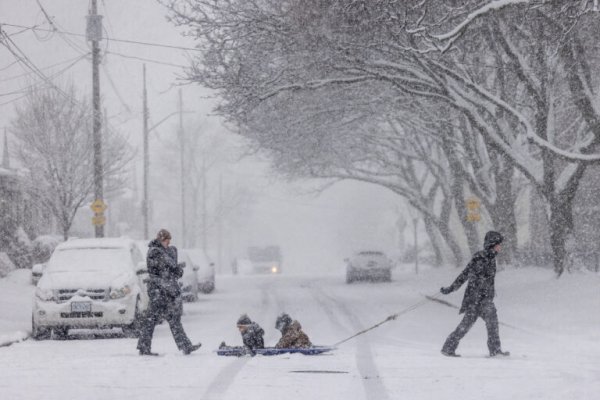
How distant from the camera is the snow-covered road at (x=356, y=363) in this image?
944 cm

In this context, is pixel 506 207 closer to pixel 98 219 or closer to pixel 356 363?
pixel 98 219

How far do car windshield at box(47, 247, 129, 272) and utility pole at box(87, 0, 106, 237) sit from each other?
9178mm

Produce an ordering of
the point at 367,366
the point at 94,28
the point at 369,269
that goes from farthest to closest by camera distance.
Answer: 1. the point at 369,269
2. the point at 94,28
3. the point at 367,366

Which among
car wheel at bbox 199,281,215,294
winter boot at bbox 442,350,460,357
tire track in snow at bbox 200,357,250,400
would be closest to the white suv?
tire track in snow at bbox 200,357,250,400

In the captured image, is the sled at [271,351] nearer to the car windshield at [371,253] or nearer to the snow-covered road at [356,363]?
the snow-covered road at [356,363]

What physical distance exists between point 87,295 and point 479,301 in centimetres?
717

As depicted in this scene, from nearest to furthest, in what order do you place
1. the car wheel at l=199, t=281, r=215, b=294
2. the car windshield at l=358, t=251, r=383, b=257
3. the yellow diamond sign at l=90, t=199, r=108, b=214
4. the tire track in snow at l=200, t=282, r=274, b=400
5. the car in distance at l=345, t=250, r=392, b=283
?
the tire track in snow at l=200, t=282, r=274, b=400 < the yellow diamond sign at l=90, t=199, r=108, b=214 < the car wheel at l=199, t=281, r=215, b=294 < the car in distance at l=345, t=250, r=392, b=283 < the car windshield at l=358, t=251, r=383, b=257

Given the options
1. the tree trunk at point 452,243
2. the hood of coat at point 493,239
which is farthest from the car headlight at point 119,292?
the tree trunk at point 452,243

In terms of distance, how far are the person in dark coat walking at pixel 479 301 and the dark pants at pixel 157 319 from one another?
3473 millimetres

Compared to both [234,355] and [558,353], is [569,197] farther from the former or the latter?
[234,355]

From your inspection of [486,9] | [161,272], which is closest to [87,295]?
[161,272]

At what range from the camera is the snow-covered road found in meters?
9.44

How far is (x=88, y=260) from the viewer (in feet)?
59.1

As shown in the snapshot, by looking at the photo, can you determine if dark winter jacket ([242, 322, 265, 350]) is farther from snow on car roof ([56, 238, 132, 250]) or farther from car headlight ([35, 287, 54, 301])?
snow on car roof ([56, 238, 132, 250])
